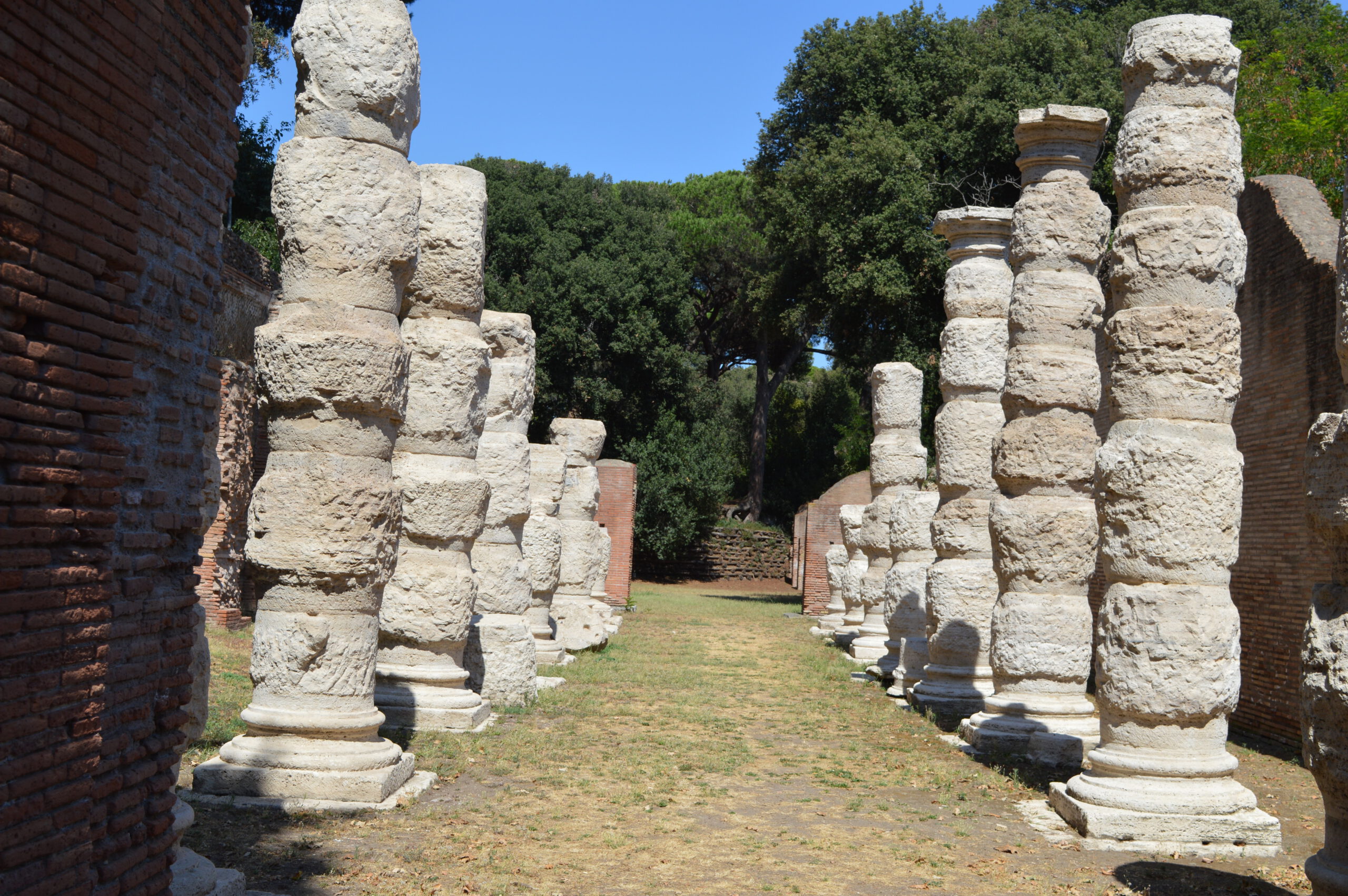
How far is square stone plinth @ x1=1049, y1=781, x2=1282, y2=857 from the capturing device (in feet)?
21.1

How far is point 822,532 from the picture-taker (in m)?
25.5

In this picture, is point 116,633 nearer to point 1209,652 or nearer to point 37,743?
point 37,743

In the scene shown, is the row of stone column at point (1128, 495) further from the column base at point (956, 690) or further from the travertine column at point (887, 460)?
the travertine column at point (887, 460)

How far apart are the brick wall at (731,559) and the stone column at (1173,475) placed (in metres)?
27.0

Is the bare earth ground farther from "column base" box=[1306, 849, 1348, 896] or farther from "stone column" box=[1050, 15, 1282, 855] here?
"column base" box=[1306, 849, 1348, 896]

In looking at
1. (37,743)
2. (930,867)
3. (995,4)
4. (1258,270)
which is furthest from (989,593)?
(995,4)

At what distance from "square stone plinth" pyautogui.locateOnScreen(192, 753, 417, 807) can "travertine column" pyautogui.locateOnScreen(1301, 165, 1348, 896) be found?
4637 millimetres

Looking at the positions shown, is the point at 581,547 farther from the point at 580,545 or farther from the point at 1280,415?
the point at 1280,415

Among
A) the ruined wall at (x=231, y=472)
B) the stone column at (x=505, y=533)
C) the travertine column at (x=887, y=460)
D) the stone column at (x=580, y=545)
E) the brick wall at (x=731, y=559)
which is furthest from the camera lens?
the brick wall at (x=731, y=559)

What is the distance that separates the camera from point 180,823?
4504mm

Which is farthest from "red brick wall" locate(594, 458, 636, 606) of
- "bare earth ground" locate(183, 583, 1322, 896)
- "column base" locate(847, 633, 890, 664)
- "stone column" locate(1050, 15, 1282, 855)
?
"stone column" locate(1050, 15, 1282, 855)

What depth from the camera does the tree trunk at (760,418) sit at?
36.3 metres

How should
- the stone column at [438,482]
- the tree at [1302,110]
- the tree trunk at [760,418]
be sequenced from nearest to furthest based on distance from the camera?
the stone column at [438,482], the tree at [1302,110], the tree trunk at [760,418]

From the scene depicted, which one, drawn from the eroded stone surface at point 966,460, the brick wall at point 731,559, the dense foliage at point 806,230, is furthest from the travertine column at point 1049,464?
the brick wall at point 731,559
